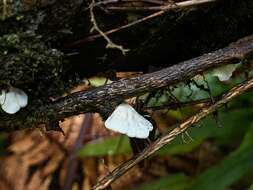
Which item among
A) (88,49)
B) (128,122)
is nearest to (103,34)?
(88,49)

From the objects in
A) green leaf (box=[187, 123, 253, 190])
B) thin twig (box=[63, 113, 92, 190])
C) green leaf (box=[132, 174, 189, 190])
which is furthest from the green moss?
thin twig (box=[63, 113, 92, 190])

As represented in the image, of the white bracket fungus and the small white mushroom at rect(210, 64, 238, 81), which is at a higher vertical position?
the white bracket fungus

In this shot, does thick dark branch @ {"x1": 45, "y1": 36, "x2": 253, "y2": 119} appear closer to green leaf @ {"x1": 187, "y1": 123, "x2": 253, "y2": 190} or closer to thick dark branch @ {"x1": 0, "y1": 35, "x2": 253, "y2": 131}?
thick dark branch @ {"x1": 0, "y1": 35, "x2": 253, "y2": 131}

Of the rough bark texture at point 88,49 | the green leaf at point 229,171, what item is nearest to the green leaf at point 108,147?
the green leaf at point 229,171

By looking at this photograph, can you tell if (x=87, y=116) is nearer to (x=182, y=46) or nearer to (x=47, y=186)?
(x=47, y=186)

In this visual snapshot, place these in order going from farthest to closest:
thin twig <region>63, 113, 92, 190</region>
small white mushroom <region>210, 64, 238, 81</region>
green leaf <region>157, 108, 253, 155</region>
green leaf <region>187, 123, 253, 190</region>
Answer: thin twig <region>63, 113, 92, 190</region> < green leaf <region>157, 108, 253, 155</region> < green leaf <region>187, 123, 253, 190</region> < small white mushroom <region>210, 64, 238, 81</region>

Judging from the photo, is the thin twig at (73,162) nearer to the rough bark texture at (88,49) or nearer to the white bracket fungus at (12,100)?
the rough bark texture at (88,49)

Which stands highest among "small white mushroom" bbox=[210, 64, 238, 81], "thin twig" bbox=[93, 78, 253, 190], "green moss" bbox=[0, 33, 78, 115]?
"green moss" bbox=[0, 33, 78, 115]

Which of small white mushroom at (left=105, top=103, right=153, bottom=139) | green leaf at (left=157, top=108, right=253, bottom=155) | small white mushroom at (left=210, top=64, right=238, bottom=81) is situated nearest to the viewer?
small white mushroom at (left=105, top=103, right=153, bottom=139)
